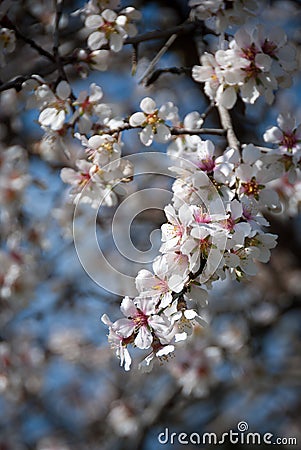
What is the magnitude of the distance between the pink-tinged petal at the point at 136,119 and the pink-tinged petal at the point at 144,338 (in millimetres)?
556

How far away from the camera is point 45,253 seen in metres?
3.12

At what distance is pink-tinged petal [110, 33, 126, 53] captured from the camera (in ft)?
5.47

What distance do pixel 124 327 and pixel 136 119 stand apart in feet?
1.82

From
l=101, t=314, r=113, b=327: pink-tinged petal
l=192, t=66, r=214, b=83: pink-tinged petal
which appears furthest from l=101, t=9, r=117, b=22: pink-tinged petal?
l=101, t=314, r=113, b=327: pink-tinged petal

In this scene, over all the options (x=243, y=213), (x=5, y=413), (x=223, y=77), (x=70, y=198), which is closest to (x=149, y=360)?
(x=243, y=213)

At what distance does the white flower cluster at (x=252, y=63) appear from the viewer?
1.45 metres

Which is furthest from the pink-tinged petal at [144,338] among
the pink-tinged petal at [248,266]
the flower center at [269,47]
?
the flower center at [269,47]

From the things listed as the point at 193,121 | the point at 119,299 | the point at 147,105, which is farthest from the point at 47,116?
the point at 119,299

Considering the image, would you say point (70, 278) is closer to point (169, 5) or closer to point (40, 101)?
point (169, 5)

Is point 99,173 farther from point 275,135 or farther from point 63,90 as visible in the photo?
point 275,135

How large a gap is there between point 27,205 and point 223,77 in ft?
5.69

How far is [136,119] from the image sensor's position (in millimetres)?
1482

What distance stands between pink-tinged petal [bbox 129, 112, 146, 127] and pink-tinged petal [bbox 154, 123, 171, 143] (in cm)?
5

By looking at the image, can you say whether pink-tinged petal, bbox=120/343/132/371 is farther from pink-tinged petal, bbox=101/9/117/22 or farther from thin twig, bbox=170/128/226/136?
pink-tinged petal, bbox=101/9/117/22
